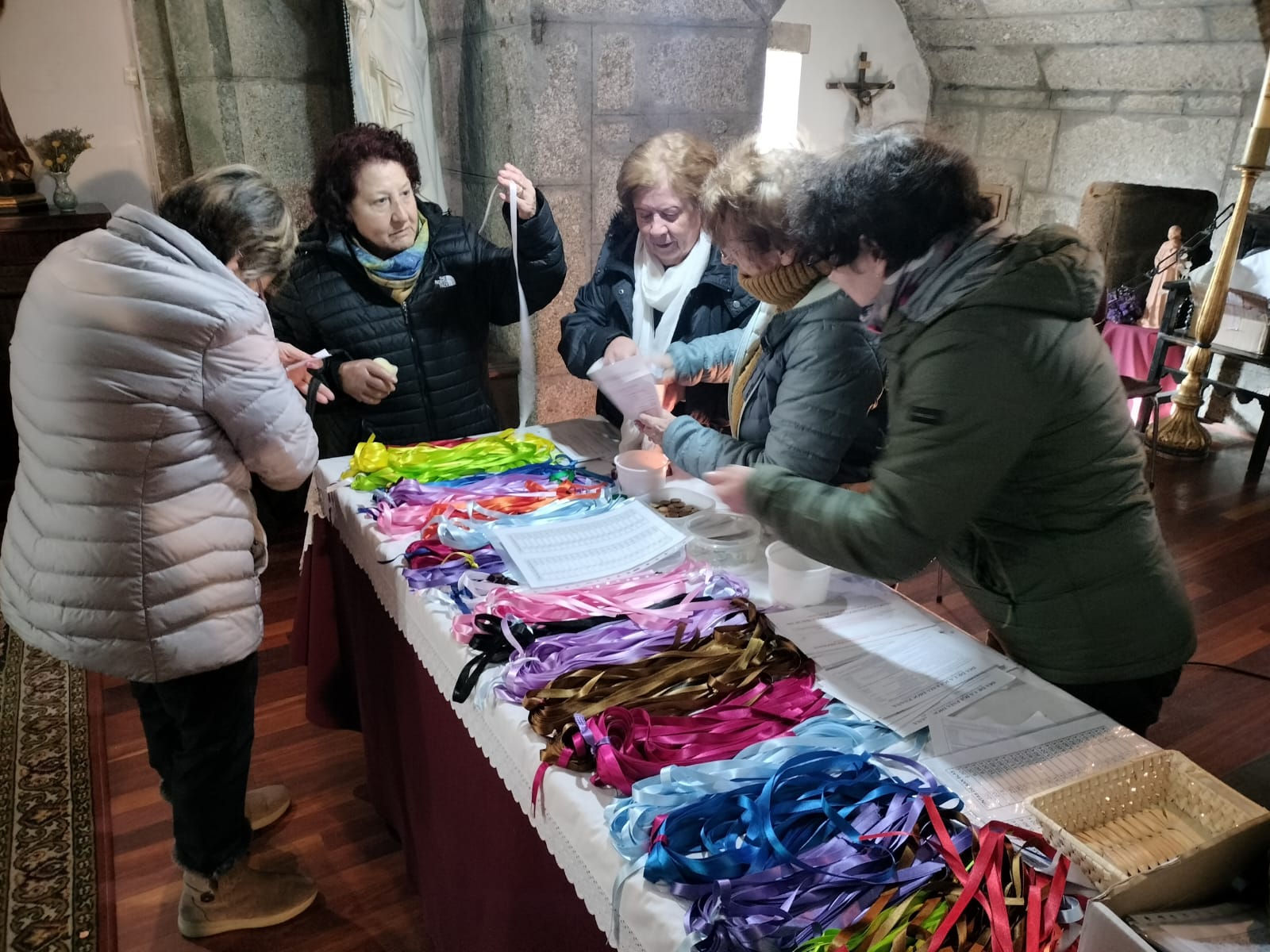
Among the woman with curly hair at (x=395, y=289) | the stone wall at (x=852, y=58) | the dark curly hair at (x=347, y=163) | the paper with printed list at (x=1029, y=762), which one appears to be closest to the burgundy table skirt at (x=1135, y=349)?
the stone wall at (x=852, y=58)

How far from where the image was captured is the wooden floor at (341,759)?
1.97m

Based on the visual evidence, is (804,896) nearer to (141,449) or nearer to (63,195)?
(141,449)

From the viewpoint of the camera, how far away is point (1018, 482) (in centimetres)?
120

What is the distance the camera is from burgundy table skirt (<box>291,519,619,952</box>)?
4.15ft

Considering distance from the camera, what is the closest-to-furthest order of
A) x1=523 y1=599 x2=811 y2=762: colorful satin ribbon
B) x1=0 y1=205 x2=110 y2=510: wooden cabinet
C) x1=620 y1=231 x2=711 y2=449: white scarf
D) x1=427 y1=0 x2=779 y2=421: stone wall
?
1. x1=523 y1=599 x2=811 y2=762: colorful satin ribbon
2. x1=620 y1=231 x2=711 y2=449: white scarf
3. x1=427 y1=0 x2=779 y2=421: stone wall
4. x1=0 y1=205 x2=110 y2=510: wooden cabinet

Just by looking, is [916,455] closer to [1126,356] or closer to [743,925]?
[743,925]

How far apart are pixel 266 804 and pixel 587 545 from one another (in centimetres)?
126

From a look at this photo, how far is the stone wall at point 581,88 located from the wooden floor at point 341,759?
1278mm

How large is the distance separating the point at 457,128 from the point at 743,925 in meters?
2.98

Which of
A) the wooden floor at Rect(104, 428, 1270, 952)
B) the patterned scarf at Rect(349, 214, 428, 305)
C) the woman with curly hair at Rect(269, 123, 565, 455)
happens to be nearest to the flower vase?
the wooden floor at Rect(104, 428, 1270, 952)

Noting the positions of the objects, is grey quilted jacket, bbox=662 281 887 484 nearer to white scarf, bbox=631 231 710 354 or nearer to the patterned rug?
white scarf, bbox=631 231 710 354

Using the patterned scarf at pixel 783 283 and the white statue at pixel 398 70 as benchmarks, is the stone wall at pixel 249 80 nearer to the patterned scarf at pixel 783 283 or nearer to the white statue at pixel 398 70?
the white statue at pixel 398 70

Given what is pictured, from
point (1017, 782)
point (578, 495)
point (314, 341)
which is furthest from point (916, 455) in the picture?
point (314, 341)

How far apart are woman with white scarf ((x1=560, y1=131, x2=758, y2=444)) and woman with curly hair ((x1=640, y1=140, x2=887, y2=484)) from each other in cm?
45
